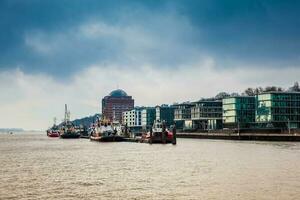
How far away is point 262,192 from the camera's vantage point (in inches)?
1871

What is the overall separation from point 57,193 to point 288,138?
474 ft

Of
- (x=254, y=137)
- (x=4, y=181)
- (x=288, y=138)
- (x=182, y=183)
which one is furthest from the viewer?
(x=254, y=137)

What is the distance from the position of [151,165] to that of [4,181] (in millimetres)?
26435

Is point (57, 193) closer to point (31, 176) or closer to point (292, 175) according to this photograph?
point (31, 176)

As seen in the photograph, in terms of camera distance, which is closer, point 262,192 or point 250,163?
point 262,192

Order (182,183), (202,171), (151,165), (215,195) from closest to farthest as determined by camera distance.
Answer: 1. (215,195)
2. (182,183)
3. (202,171)
4. (151,165)

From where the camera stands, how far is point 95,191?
4938 cm

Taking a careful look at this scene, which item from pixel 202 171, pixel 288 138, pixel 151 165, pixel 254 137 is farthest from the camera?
pixel 254 137

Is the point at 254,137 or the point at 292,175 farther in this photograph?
the point at 254,137

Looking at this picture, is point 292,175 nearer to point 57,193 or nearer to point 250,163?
point 250,163

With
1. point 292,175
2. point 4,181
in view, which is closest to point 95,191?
point 4,181

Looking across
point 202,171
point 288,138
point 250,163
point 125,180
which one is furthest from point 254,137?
point 125,180

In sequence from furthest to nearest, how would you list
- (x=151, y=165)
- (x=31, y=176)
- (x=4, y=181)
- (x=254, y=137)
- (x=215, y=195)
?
(x=254, y=137), (x=151, y=165), (x=31, y=176), (x=4, y=181), (x=215, y=195)

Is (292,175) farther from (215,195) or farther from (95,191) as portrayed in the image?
(95,191)
